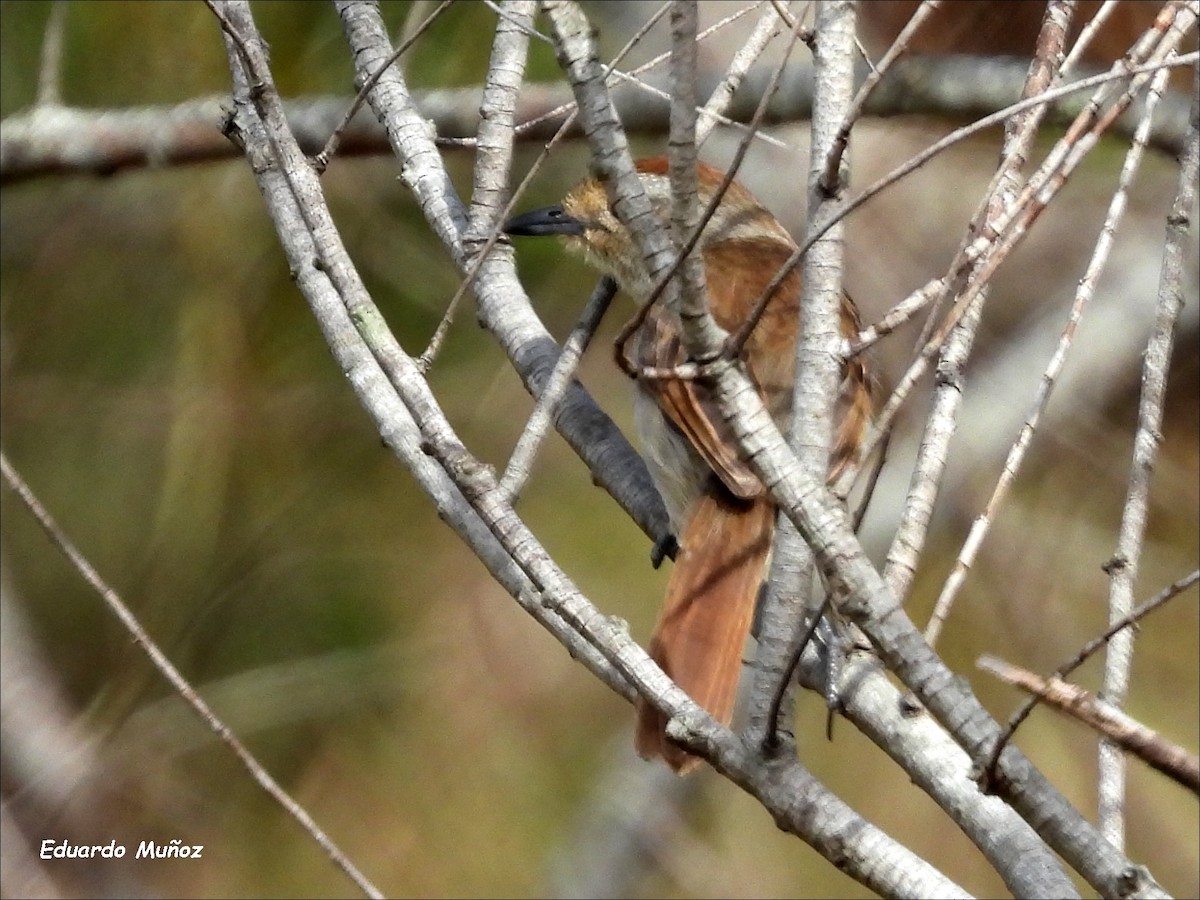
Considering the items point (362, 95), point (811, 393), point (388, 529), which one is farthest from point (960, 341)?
point (388, 529)

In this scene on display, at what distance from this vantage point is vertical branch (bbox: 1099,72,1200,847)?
1.61 m

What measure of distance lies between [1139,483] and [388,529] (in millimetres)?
3938

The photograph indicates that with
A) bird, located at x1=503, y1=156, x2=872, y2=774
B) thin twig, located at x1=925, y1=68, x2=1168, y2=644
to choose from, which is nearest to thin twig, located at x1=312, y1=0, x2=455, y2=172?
bird, located at x1=503, y1=156, x2=872, y2=774

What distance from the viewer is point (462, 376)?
493cm

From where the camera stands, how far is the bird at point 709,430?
2.20 m

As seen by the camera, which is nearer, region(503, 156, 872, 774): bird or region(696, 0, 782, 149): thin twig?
region(696, 0, 782, 149): thin twig

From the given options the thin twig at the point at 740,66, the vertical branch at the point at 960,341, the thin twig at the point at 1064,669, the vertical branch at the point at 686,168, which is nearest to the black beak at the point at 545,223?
the thin twig at the point at 740,66

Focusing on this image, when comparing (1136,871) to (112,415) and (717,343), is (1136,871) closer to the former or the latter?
(717,343)

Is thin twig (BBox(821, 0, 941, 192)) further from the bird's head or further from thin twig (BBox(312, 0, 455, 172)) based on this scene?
the bird's head

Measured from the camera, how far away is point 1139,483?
5.51ft

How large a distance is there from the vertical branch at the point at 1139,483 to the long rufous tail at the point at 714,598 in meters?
0.58

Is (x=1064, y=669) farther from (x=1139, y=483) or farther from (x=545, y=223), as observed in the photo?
(x=545, y=223)

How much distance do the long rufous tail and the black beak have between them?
79 cm

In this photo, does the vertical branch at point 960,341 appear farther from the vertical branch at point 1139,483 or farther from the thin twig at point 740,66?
the thin twig at point 740,66
